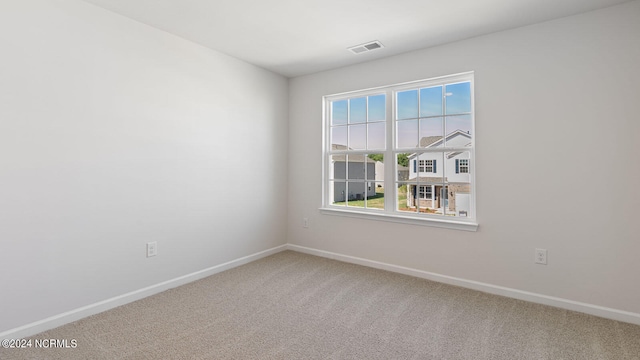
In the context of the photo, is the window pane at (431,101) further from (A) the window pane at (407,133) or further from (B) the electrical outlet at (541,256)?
(B) the electrical outlet at (541,256)

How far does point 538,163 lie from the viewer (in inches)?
102

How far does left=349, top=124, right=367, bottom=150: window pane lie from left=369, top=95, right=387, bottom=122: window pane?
167mm

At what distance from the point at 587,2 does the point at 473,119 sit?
1135mm

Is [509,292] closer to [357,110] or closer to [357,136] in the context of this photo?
[357,136]

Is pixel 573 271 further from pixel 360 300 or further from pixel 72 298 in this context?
pixel 72 298

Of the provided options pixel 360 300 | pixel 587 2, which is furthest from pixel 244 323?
pixel 587 2

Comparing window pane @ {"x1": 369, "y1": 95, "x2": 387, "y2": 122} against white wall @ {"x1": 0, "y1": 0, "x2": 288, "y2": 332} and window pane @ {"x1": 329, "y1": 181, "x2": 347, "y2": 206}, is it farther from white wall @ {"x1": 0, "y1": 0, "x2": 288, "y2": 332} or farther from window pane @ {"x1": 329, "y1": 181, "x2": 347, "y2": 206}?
white wall @ {"x1": 0, "y1": 0, "x2": 288, "y2": 332}

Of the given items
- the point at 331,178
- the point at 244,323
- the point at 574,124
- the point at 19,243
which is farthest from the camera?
the point at 331,178

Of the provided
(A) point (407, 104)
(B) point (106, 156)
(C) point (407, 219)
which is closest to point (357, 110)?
(A) point (407, 104)

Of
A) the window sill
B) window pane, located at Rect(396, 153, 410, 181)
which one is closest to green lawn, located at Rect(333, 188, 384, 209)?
the window sill

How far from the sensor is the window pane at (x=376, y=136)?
357 centimetres

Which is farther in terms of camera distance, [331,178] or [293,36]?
[331,178]

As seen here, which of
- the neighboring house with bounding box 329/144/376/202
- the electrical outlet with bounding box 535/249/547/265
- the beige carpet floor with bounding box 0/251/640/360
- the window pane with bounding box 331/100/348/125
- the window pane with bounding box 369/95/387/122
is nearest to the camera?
the beige carpet floor with bounding box 0/251/640/360

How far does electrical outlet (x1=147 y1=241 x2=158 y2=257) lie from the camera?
8.95 ft
